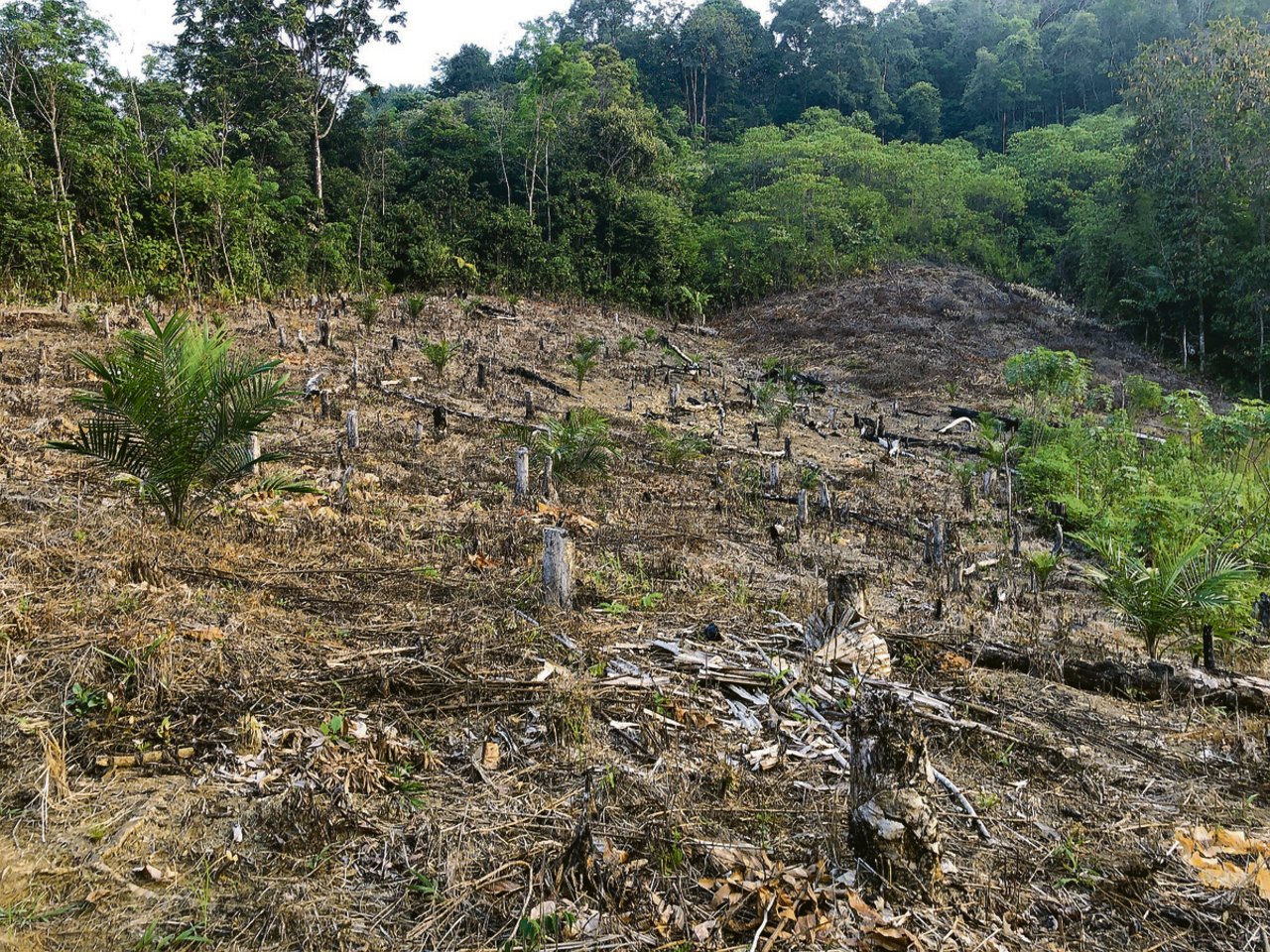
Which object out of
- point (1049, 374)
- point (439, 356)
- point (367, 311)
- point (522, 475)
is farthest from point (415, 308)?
point (1049, 374)

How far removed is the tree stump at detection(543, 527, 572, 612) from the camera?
4.49m

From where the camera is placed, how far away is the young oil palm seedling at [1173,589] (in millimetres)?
4703

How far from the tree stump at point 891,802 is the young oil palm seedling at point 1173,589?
3116 millimetres

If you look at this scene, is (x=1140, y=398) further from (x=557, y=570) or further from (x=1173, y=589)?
(x=557, y=570)

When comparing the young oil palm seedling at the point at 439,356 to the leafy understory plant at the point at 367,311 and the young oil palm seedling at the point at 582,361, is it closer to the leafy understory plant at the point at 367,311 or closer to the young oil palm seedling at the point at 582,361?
the young oil palm seedling at the point at 582,361

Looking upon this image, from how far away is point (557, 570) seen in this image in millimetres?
4523

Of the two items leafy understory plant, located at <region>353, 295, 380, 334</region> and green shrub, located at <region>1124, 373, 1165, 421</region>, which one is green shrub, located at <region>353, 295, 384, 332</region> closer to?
leafy understory plant, located at <region>353, 295, 380, 334</region>

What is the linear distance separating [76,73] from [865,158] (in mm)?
25132

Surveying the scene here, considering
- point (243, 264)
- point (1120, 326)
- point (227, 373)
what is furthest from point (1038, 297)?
point (227, 373)

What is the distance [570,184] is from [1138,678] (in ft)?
85.5

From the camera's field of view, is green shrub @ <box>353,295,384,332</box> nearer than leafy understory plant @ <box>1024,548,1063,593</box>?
No

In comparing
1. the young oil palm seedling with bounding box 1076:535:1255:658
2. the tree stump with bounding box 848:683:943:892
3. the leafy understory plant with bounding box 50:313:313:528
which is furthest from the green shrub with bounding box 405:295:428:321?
the tree stump with bounding box 848:683:943:892

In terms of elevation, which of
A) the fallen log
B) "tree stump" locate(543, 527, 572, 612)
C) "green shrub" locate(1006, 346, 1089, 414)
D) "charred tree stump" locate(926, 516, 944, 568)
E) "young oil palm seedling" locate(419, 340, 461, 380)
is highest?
"young oil palm seedling" locate(419, 340, 461, 380)

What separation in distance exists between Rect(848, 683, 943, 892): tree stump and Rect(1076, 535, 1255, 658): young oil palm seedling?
312 centimetres
